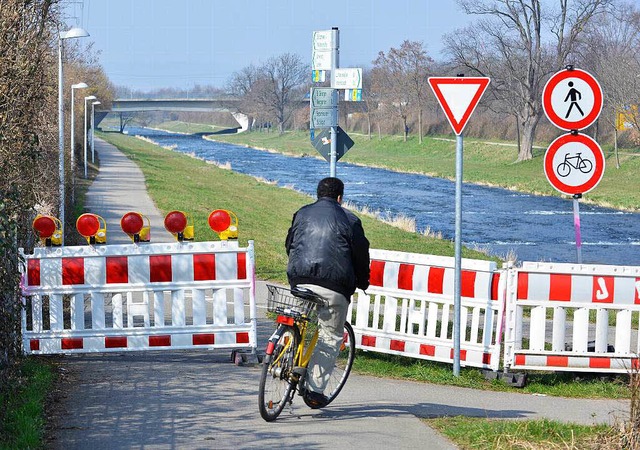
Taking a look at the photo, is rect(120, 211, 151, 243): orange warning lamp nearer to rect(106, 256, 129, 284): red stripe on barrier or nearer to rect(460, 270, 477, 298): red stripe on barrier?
rect(106, 256, 129, 284): red stripe on barrier

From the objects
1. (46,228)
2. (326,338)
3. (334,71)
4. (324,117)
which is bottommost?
(326,338)

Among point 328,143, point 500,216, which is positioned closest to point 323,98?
point 328,143

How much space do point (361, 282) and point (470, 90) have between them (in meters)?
2.63

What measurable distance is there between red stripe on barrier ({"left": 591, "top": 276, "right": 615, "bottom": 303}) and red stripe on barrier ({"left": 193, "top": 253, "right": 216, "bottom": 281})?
10.9 feet

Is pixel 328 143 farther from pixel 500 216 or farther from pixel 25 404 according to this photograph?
pixel 500 216

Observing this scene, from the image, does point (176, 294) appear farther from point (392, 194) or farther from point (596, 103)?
point (392, 194)

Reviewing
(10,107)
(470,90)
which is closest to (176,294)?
(10,107)

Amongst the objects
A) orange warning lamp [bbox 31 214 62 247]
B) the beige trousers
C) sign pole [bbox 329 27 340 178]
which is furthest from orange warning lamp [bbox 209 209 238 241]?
sign pole [bbox 329 27 340 178]

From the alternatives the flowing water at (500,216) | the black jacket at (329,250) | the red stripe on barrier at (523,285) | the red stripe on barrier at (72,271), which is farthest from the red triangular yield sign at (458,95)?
the flowing water at (500,216)

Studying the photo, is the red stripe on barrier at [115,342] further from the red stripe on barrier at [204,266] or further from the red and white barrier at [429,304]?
the red and white barrier at [429,304]

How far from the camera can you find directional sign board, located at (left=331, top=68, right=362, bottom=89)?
16047 mm

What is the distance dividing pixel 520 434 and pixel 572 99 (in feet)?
14.8

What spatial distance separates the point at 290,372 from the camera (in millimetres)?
7188

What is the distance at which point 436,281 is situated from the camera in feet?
31.9
